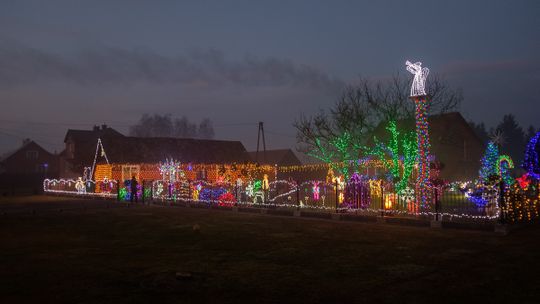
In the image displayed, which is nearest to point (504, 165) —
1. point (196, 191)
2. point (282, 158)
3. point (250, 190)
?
point (250, 190)

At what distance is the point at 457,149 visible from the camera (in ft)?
130

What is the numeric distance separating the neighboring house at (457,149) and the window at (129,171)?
2340cm

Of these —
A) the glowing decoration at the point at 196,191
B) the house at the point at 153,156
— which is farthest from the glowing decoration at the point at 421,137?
the house at the point at 153,156

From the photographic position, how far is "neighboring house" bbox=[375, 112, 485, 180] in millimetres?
35938

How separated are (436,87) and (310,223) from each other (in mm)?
15322

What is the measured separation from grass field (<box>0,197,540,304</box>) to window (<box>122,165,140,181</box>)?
75.1 ft

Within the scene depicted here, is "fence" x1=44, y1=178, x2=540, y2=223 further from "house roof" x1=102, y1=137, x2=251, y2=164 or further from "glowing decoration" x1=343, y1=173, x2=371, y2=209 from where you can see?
"house roof" x1=102, y1=137, x2=251, y2=164

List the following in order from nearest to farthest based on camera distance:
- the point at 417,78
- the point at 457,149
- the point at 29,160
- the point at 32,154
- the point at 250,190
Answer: the point at 417,78 → the point at 250,190 → the point at 457,149 → the point at 29,160 → the point at 32,154

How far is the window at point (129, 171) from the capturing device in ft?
121

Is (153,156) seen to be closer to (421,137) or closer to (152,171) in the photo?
(152,171)

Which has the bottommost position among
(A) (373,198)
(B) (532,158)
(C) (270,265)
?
(C) (270,265)

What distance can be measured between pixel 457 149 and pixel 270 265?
3520 cm

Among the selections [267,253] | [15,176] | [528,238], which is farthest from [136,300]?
[15,176]

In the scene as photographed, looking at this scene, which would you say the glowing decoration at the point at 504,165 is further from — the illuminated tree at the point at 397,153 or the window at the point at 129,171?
the window at the point at 129,171
